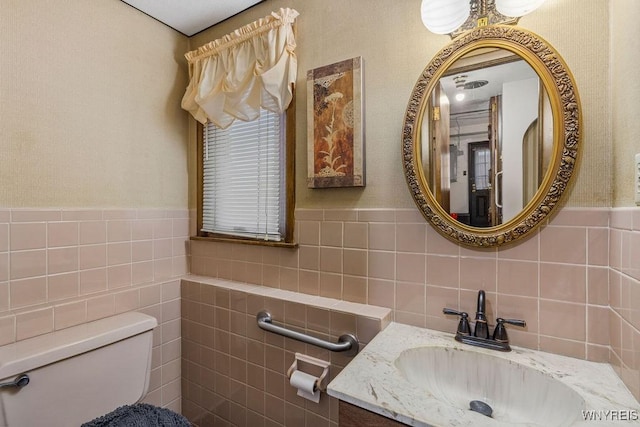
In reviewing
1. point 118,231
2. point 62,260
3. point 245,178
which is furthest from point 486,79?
point 62,260

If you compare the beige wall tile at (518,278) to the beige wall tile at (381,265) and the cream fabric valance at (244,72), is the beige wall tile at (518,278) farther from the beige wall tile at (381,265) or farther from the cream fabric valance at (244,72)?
the cream fabric valance at (244,72)

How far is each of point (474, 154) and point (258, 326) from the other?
3.68 ft

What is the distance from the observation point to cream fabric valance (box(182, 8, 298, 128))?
1.36m

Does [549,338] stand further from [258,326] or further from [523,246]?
[258,326]

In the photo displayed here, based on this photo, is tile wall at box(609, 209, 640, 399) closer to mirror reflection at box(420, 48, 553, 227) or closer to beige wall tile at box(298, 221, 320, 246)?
mirror reflection at box(420, 48, 553, 227)

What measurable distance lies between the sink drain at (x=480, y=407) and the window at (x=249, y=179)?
91cm

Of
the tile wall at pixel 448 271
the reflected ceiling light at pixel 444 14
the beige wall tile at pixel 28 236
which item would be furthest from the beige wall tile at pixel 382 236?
the beige wall tile at pixel 28 236

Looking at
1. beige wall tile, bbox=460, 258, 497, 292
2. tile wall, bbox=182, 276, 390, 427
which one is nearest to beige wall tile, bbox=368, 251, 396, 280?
tile wall, bbox=182, 276, 390, 427

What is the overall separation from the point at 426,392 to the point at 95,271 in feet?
4.74

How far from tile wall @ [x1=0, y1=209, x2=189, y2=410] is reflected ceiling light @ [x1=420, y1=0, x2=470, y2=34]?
1.52 metres

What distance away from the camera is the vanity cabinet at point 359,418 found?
70 cm

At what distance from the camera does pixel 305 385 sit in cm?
118

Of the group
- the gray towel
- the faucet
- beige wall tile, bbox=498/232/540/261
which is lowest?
the gray towel

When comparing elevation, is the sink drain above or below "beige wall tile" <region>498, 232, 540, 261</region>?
below
